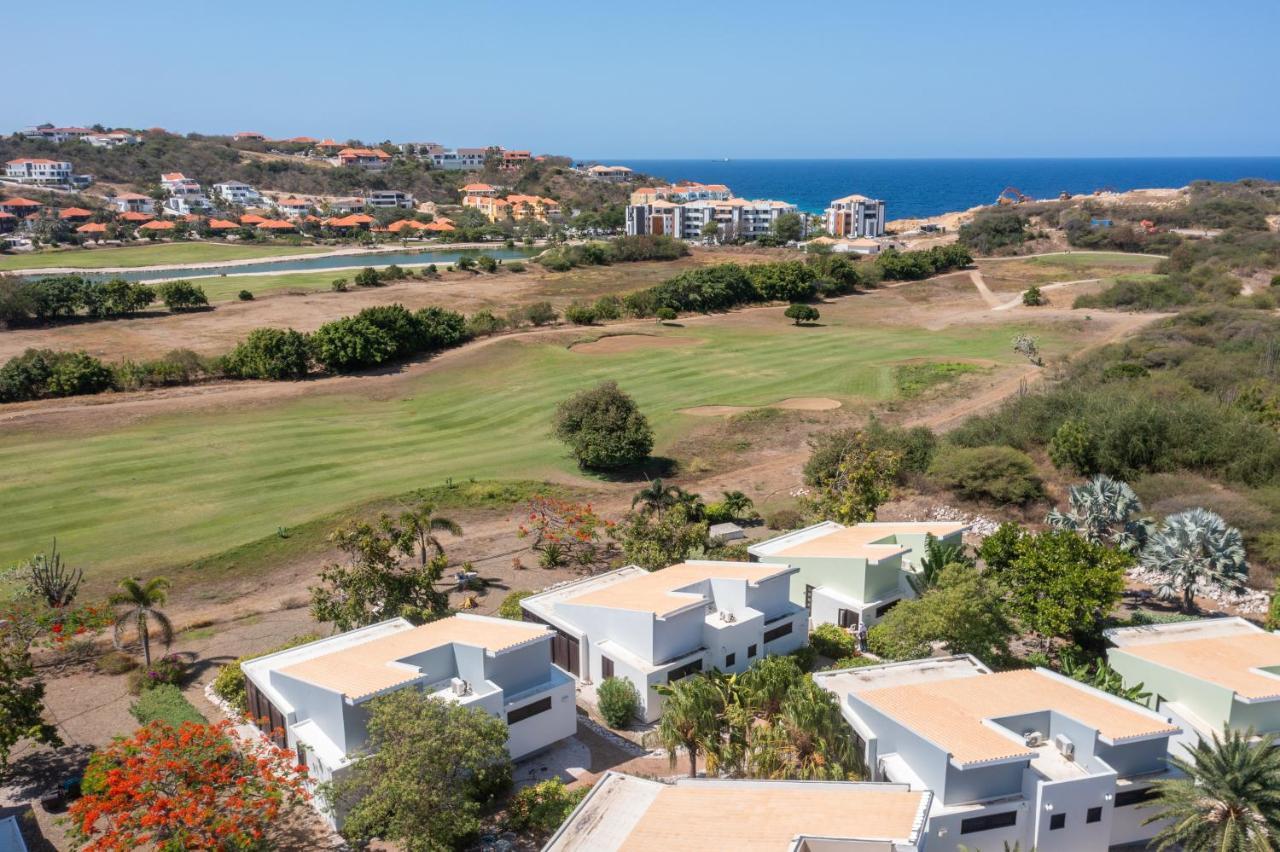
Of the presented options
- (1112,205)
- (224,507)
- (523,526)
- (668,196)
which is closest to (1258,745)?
(523,526)

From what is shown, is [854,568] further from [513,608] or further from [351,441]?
[351,441]

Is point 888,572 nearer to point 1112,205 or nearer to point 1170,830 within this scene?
point 1170,830

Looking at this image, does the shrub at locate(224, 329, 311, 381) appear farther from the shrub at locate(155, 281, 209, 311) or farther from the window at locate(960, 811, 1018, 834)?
the window at locate(960, 811, 1018, 834)

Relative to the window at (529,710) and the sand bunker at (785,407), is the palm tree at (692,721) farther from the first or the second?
the sand bunker at (785,407)

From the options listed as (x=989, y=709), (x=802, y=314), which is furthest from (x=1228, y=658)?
(x=802, y=314)

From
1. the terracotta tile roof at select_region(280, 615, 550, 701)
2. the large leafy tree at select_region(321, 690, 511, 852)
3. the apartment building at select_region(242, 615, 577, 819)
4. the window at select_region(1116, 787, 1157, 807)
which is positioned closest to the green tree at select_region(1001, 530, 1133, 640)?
the window at select_region(1116, 787, 1157, 807)

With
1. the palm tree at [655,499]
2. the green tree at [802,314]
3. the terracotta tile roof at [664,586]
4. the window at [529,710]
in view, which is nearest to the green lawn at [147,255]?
the green tree at [802,314]
